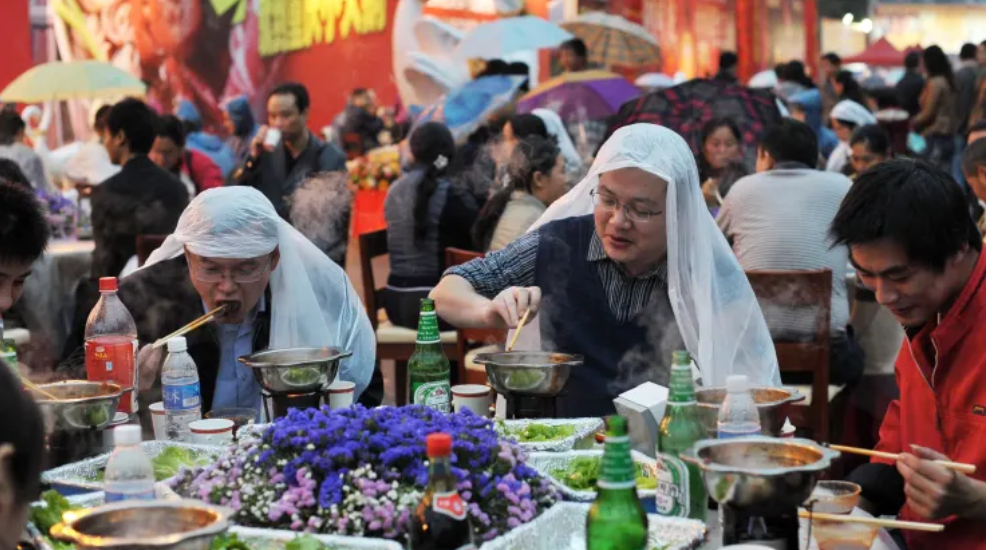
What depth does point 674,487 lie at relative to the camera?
2.42m

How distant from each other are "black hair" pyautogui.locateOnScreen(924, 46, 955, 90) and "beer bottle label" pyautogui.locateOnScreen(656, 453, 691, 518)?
42.5ft

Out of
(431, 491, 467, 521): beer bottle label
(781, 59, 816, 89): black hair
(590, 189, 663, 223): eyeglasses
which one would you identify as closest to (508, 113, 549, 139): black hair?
(590, 189, 663, 223): eyeglasses

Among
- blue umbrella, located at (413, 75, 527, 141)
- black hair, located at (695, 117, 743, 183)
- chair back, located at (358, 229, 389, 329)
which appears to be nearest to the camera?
chair back, located at (358, 229, 389, 329)

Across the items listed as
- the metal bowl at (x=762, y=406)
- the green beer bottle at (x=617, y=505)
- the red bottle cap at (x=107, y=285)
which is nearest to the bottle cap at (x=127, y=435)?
the green beer bottle at (x=617, y=505)

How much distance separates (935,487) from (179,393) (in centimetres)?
182

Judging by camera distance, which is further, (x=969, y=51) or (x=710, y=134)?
(x=969, y=51)

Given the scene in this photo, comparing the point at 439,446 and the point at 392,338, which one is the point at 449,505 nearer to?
the point at 439,446

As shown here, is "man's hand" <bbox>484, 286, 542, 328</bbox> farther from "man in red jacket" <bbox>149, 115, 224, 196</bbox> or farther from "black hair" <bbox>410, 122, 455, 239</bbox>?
"man in red jacket" <bbox>149, 115, 224, 196</bbox>

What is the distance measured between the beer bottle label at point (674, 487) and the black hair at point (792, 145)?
4021 mm

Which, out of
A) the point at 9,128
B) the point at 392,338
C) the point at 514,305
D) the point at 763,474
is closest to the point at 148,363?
the point at 514,305

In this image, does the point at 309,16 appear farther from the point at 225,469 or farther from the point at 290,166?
the point at 225,469

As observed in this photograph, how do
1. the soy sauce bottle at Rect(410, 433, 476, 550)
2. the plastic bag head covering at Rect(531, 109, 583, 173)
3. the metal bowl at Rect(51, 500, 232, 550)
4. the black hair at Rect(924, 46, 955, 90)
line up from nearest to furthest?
the metal bowl at Rect(51, 500, 232, 550) → the soy sauce bottle at Rect(410, 433, 476, 550) → the plastic bag head covering at Rect(531, 109, 583, 173) → the black hair at Rect(924, 46, 955, 90)

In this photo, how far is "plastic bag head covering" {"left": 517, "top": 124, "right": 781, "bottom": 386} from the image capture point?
3.50 meters

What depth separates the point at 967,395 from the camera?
2758mm
